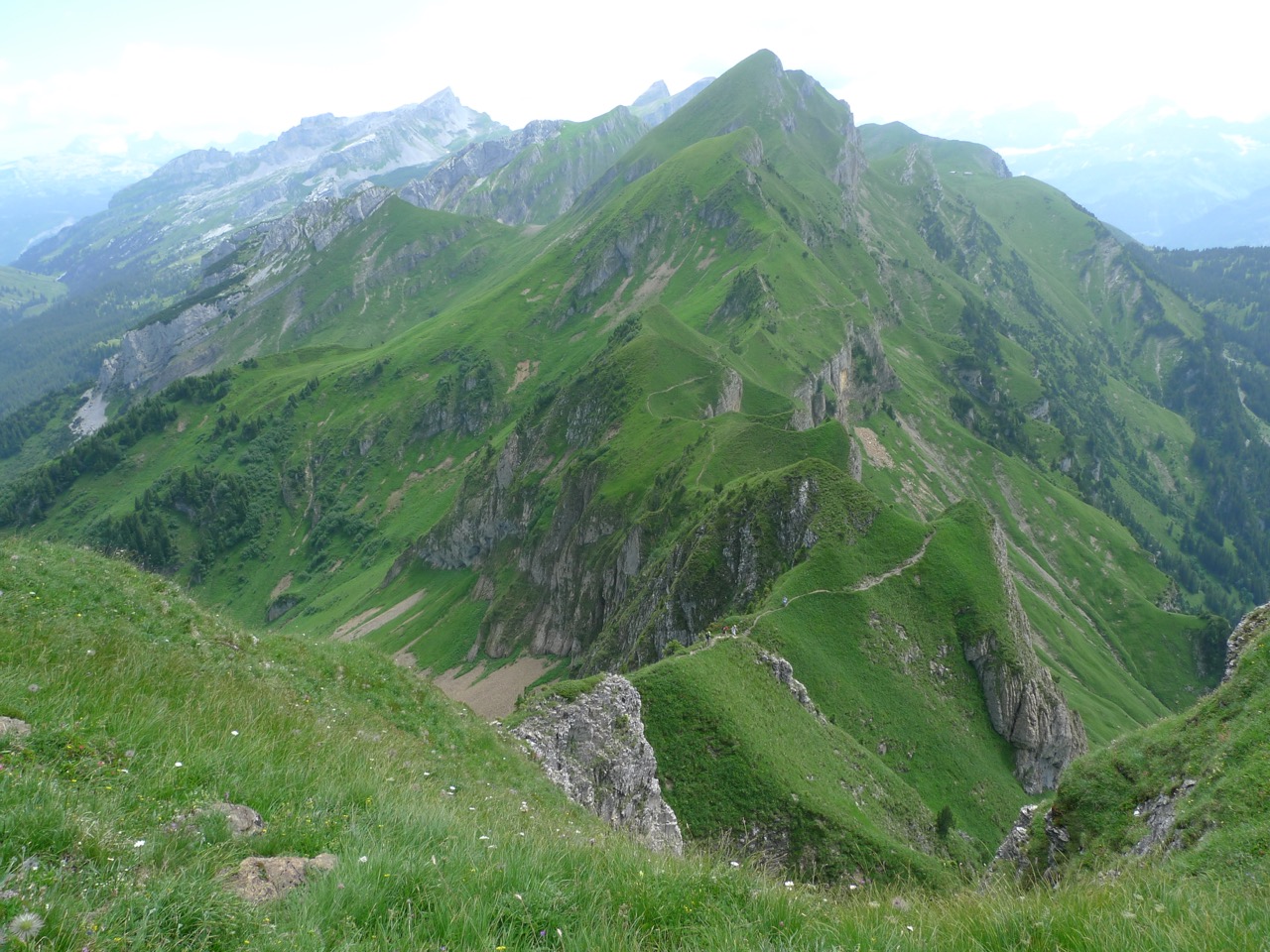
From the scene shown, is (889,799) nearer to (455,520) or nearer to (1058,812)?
(1058,812)

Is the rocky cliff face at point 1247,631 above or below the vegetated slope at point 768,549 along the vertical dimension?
above

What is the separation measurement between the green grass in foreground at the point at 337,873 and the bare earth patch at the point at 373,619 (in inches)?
4876

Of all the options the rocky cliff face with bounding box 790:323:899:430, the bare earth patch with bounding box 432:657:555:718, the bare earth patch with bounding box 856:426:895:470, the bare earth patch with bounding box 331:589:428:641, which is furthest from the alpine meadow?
the bare earth patch with bounding box 856:426:895:470

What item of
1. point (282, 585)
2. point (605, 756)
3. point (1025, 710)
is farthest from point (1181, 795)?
point (282, 585)

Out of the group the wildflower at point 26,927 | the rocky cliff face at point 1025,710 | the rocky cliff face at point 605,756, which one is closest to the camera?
the wildflower at point 26,927

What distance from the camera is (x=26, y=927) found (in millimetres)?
4742

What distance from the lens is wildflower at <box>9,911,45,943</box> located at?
471 centimetres

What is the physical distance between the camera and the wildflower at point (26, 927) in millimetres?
4711

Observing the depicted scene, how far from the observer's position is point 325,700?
688 inches

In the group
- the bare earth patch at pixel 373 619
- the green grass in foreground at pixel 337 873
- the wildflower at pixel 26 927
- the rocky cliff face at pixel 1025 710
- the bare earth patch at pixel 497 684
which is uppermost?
the wildflower at pixel 26 927

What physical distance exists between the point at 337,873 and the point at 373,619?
5335 inches

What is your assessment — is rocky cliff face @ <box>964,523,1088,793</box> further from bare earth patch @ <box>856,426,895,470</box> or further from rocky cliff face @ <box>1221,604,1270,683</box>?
bare earth patch @ <box>856,426,895,470</box>

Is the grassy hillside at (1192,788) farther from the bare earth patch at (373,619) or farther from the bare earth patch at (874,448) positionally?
the bare earth patch at (874,448)

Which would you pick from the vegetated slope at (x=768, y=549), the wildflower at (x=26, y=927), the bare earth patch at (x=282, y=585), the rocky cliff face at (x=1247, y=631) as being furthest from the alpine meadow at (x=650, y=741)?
the bare earth patch at (x=282, y=585)
